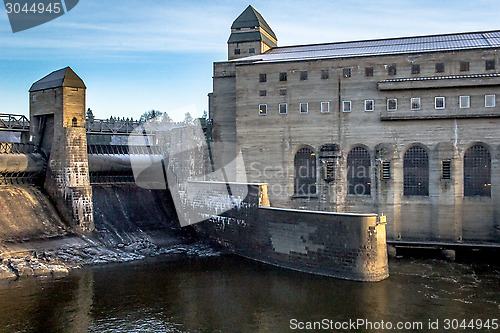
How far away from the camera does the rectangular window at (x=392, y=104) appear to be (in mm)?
51312

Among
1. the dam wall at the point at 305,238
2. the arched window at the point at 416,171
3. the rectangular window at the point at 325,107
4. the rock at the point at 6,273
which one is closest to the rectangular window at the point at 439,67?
the arched window at the point at 416,171

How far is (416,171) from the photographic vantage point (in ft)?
168

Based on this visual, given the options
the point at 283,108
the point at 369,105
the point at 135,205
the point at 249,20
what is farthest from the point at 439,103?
the point at 135,205

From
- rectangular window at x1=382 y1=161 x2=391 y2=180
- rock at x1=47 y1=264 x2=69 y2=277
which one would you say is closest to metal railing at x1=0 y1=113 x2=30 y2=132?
rock at x1=47 y1=264 x2=69 y2=277

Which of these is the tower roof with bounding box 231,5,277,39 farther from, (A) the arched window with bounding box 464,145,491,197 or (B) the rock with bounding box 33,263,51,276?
(B) the rock with bounding box 33,263,51,276

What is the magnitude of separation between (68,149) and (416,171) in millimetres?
32460

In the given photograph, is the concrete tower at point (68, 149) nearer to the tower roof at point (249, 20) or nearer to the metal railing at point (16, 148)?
the metal railing at point (16, 148)

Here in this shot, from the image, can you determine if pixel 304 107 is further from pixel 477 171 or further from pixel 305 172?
pixel 477 171

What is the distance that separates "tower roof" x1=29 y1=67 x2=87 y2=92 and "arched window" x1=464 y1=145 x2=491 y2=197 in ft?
120

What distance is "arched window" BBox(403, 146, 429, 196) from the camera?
2000 inches

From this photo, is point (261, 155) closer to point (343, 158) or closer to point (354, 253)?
point (343, 158)

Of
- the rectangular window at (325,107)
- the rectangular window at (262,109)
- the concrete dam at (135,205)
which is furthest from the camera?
the rectangular window at (262,109)

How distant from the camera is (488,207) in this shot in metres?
48.9

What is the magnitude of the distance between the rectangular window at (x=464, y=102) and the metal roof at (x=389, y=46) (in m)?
4.73
